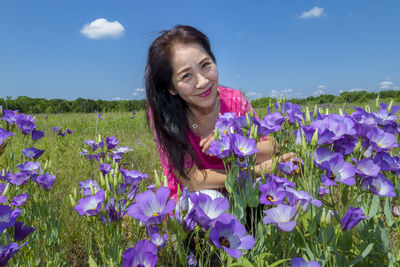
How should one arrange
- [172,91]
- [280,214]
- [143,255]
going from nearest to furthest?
[143,255] → [280,214] → [172,91]

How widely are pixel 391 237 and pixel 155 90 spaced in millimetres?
2055

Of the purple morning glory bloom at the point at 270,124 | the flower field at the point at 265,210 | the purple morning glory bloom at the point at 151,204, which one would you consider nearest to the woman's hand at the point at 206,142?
the flower field at the point at 265,210

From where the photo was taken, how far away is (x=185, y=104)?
2748 millimetres

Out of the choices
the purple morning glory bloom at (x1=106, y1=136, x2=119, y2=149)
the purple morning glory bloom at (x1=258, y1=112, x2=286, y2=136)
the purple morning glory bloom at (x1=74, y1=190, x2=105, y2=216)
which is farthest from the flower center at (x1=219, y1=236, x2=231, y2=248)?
the purple morning glory bloom at (x1=106, y1=136, x2=119, y2=149)

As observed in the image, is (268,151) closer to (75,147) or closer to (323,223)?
(323,223)

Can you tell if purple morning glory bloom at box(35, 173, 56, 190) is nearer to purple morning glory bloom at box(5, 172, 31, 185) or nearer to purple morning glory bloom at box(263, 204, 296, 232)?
purple morning glory bloom at box(5, 172, 31, 185)

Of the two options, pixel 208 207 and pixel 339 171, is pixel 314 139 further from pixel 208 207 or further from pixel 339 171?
pixel 208 207

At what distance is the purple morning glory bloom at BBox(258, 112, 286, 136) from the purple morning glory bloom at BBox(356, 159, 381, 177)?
1.28ft

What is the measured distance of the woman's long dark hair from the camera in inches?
95.8

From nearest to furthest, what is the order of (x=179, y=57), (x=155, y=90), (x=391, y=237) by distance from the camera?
(x=391, y=237) → (x=179, y=57) → (x=155, y=90)

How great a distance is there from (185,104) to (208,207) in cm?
179

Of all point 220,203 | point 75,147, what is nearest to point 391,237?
point 220,203

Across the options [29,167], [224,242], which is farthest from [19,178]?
[224,242]

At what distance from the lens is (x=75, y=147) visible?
151 inches
